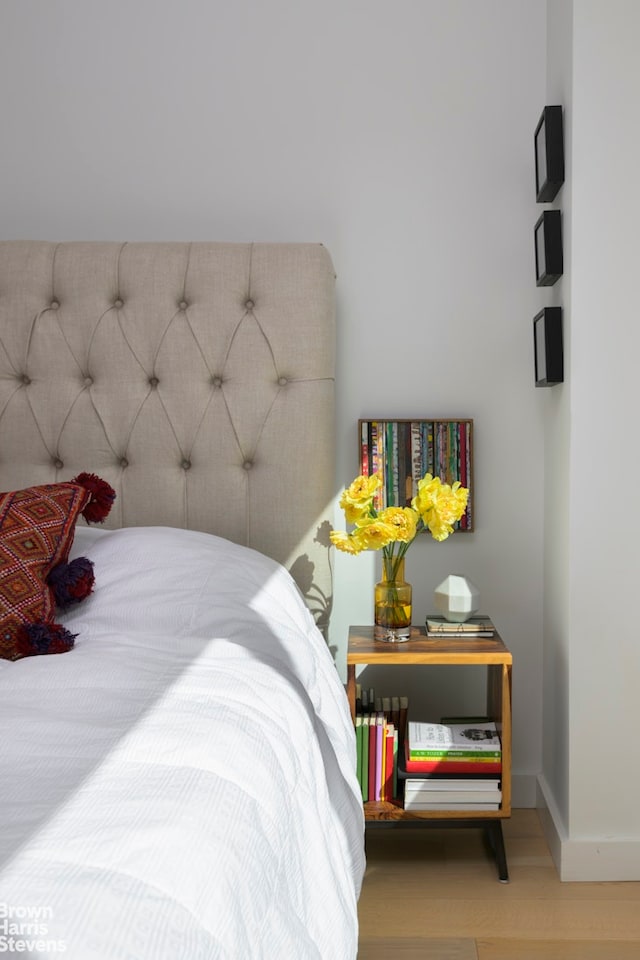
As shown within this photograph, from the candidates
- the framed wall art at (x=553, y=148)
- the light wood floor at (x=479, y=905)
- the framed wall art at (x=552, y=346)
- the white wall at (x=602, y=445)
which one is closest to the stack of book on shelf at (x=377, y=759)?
the light wood floor at (x=479, y=905)

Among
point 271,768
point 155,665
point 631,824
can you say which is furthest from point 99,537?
point 631,824

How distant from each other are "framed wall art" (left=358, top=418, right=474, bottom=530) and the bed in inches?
6.8

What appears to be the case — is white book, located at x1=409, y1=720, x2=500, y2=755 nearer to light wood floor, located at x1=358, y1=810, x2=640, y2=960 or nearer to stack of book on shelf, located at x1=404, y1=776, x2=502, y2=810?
stack of book on shelf, located at x1=404, y1=776, x2=502, y2=810

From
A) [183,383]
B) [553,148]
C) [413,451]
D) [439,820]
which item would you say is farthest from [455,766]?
[553,148]

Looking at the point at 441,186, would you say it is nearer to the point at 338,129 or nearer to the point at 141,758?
the point at 338,129

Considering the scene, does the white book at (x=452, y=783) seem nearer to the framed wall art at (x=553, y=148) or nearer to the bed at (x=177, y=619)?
the bed at (x=177, y=619)

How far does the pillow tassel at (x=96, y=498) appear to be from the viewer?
1711mm

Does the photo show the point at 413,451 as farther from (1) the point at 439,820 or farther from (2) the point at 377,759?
(1) the point at 439,820

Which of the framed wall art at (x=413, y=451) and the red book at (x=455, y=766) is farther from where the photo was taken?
the framed wall art at (x=413, y=451)

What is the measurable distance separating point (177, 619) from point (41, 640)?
0.22 m

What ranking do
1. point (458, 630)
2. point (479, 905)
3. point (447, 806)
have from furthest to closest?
point (458, 630) → point (447, 806) → point (479, 905)

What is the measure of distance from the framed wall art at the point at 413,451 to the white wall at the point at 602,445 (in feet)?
1.08

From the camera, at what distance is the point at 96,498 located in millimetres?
1730

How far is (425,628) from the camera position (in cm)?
216
